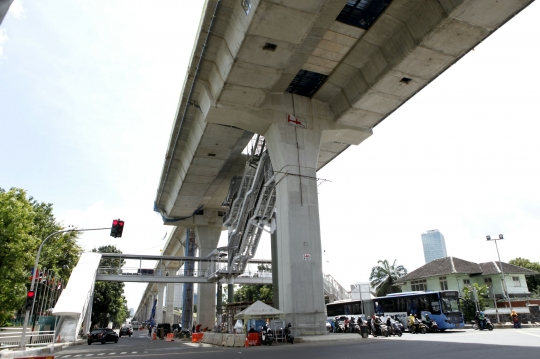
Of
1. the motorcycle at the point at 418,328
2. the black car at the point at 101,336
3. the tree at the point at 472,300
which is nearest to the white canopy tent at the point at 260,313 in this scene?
the motorcycle at the point at 418,328

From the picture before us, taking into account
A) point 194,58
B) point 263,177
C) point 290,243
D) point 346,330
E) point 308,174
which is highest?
point 194,58

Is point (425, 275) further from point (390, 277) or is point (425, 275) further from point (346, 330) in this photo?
point (346, 330)

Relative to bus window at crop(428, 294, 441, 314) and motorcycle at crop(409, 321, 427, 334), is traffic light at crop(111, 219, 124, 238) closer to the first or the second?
motorcycle at crop(409, 321, 427, 334)

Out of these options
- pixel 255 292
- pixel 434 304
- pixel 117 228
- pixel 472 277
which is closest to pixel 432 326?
pixel 434 304

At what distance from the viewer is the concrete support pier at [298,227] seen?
1962cm

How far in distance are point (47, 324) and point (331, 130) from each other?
27.4 m

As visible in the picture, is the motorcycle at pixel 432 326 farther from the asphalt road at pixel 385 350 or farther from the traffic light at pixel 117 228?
the traffic light at pixel 117 228

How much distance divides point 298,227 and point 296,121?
652 cm

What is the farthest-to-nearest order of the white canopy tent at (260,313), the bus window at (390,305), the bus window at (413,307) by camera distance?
the bus window at (390,305), the bus window at (413,307), the white canopy tent at (260,313)

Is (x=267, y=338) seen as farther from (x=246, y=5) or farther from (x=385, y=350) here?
(x=246, y=5)

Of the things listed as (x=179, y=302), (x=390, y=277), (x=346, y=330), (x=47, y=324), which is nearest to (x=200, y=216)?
(x=47, y=324)

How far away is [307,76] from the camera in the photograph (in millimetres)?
22672

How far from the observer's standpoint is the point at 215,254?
4028cm

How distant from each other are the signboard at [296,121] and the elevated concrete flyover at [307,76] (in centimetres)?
7
